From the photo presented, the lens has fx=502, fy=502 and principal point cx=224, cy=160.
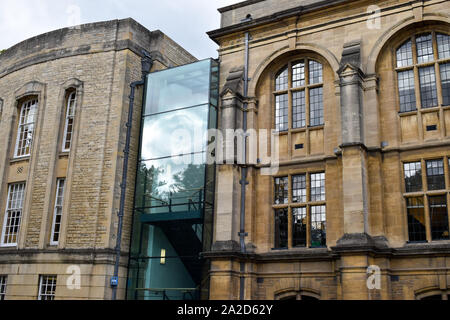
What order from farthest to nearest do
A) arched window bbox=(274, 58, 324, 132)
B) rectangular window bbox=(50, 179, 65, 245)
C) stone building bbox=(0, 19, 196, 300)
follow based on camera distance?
1. rectangular window bbox=(50, 179, 65, 245)
2. stone building bbox=(0, 19, 196, 300)
3. arched window bbox=(274, 58, 324, 132)

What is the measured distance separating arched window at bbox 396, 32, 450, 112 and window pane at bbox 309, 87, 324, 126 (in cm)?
283

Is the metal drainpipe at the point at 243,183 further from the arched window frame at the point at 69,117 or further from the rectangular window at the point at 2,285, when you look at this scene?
the rectangular window at the point at 2,285

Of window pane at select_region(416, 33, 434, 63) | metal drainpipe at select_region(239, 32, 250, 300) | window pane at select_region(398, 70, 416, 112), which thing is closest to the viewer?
window pane at select_region(398, 70, 416, 112)

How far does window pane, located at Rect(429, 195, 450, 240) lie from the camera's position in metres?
15.6

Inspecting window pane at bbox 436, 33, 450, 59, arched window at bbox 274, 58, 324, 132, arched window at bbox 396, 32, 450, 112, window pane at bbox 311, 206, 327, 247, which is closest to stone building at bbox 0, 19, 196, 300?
arched window at bbox 274, 58, 324, 132

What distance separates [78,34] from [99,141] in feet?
19.6

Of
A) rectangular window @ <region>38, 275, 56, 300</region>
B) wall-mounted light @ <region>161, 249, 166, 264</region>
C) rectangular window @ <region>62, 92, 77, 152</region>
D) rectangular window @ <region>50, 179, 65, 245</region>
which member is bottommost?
rectangular window @ <region>38, 275, 56, 300</region>

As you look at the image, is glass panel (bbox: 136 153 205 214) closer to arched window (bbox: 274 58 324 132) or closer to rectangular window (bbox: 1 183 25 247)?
arched window (bbox: 274 58 324 132)

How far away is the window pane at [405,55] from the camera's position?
17733mm

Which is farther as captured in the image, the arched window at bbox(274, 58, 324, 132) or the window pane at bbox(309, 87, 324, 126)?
the arched window at bbox(274, 58, 324, 132)

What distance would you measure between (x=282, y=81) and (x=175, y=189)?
20.2 ft

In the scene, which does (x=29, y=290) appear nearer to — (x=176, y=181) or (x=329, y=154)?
(x=176, y=181)

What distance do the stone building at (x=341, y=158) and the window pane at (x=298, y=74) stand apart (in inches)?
→ 1.8

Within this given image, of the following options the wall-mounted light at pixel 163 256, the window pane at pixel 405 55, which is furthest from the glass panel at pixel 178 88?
the window pane at pixel 405 55
